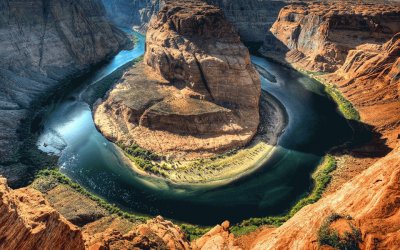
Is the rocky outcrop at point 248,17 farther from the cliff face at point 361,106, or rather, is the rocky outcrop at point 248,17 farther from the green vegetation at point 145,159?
the green vegetation at point 145,159

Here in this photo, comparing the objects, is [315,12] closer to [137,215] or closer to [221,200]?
[221,200]

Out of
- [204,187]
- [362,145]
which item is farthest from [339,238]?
[362,145]

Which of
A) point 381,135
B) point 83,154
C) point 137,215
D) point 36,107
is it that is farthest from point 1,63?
point 381,135

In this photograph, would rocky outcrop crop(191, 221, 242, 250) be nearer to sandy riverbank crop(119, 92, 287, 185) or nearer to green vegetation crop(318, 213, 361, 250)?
green vegetation crop(318, 213, 361, 250)

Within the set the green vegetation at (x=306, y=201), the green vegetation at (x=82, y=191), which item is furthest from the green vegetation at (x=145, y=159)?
the green vegetation at (x=306, y=201)

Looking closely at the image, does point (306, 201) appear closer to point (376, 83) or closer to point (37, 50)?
point (376, 83)

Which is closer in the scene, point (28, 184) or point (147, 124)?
point (28, 184)
